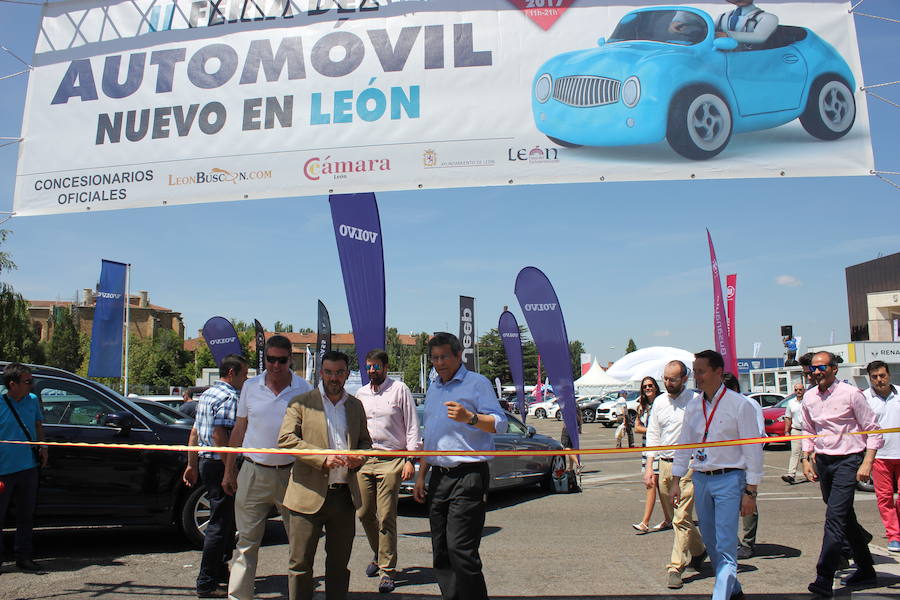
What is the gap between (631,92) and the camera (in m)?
5.49

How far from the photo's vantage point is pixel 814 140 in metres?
5.34

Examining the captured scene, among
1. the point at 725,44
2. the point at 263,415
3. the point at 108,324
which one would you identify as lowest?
the point at 263,415

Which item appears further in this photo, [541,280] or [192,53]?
[541,280]

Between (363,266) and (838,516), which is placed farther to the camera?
(363,266)

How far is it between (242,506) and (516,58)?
408cm

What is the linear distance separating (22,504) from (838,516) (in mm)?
6839

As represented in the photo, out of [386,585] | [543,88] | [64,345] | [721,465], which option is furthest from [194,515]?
[64,345]

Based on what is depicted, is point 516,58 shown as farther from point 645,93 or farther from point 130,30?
point 130,30

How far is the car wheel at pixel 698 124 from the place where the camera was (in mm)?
5352

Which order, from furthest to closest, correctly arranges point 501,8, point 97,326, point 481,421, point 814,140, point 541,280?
point 97,326 → point 541,280 → point 501,8 → point 814,140 → point 481,421

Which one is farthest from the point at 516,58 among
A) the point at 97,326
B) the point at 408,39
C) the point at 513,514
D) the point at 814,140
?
the point at 97,326

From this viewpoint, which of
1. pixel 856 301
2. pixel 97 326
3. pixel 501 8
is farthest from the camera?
pixel 856 301

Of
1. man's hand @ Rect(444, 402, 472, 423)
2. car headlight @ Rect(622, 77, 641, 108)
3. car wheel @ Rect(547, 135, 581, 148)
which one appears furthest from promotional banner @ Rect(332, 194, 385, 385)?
man's hand @ Rect(444, 402, 472, 423)

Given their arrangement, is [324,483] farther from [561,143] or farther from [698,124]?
[698,124]
